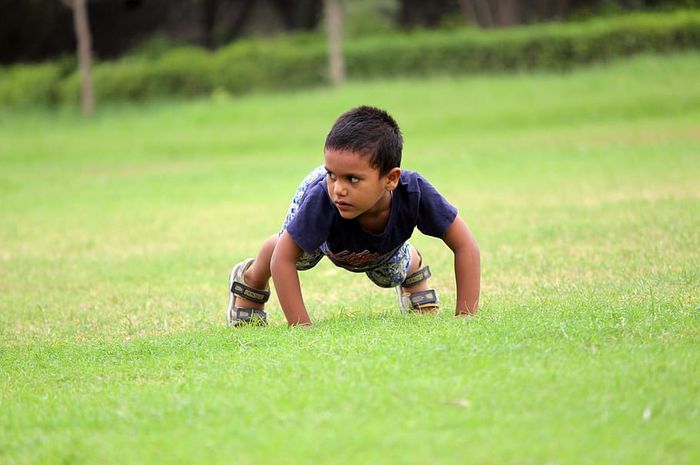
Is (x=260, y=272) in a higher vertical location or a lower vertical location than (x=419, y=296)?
higher

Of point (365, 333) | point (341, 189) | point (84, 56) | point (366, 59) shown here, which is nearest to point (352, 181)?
point (341, 189)

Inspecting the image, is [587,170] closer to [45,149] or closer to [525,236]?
[525,236]

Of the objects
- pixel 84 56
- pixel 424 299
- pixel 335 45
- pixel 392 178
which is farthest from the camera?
pixel 335 45

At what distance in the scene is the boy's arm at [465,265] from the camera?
201 inches

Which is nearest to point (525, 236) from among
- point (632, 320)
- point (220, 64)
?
point (632, 320)

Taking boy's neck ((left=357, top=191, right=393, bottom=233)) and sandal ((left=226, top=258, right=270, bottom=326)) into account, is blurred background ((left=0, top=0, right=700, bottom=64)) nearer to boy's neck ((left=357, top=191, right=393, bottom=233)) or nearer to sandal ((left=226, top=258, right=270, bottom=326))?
sandal ((left=226, top=258, right=270, bottom=326))

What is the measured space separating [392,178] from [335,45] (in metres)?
21.5

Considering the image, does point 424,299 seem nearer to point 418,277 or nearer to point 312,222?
point 418,277

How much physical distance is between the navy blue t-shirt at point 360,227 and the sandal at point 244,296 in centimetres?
67

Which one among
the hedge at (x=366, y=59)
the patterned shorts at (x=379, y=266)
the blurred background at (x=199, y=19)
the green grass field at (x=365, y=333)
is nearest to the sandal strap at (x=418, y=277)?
the patterned shorts at (x=379, y=266)

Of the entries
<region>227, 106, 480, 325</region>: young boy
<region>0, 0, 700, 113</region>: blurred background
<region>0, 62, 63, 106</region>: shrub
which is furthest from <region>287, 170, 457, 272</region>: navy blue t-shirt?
<region>0, 62, 63, 106</region>: shrub

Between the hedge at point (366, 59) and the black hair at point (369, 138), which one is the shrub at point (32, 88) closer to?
the hedge at point (366, 59)

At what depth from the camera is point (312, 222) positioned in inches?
195

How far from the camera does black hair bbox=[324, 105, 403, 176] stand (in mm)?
4766
